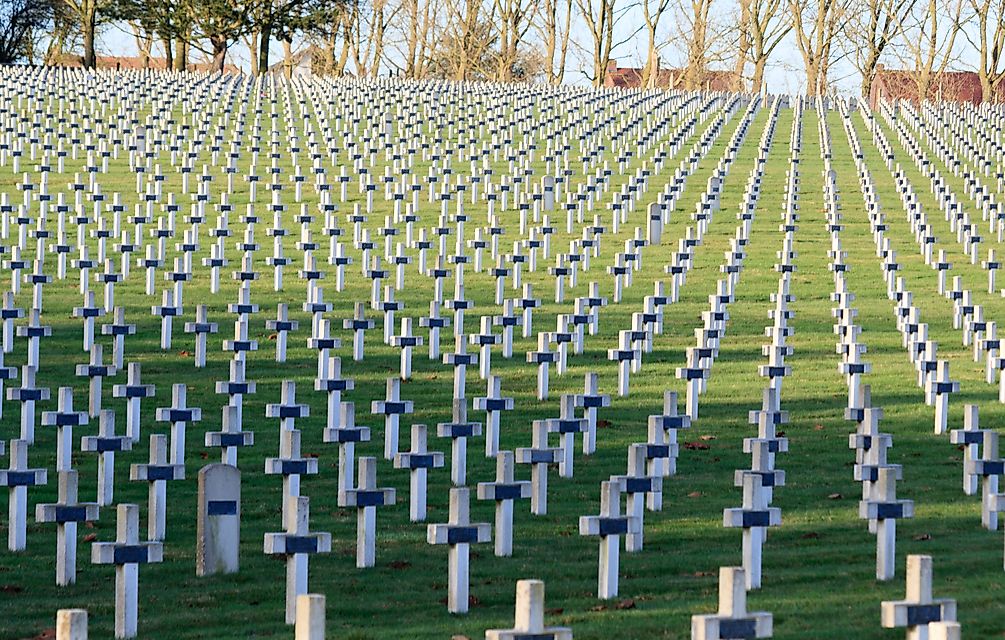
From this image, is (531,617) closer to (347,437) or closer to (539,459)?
(539,459)

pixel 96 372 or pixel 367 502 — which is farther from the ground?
pixel 96 372

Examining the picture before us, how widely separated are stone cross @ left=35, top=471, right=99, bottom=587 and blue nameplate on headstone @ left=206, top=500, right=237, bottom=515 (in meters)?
0.67

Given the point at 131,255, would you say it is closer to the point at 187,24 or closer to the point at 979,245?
the point at 979,245

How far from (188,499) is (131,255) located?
46.2 ft

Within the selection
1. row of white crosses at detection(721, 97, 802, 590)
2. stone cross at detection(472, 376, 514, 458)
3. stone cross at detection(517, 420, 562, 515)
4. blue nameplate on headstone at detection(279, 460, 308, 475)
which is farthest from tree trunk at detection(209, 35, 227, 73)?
blue nameplate on headstone at detection(279, 460, 308, 475)

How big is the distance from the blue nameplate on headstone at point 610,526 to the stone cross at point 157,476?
3.07 metres

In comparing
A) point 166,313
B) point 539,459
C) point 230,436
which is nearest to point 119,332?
point 166,313

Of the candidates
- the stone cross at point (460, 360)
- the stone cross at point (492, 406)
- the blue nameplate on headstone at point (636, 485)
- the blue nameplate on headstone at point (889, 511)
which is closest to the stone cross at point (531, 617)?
the blue nameplate on headstone at point (889, 511)

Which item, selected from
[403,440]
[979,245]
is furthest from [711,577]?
[979,245]

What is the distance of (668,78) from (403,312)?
269 feet

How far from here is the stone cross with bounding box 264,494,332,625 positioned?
33.0ft

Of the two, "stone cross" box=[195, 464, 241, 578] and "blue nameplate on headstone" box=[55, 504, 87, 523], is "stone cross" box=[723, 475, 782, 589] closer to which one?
"stone cross" box=[195, 464, 241, 578]

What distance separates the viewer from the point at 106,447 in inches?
508

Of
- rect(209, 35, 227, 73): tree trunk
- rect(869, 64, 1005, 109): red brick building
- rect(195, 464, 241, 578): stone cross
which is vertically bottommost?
rect(195, 464, 241, 578): stone cross
